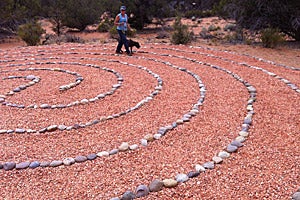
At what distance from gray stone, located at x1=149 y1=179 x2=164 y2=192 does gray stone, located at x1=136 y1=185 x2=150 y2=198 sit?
53mm

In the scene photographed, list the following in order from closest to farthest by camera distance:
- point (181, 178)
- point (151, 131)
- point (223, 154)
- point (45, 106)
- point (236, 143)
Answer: point (181, 178) → point (223, 154) → point (236, 143) → point (151, 131) → point (45, 106)

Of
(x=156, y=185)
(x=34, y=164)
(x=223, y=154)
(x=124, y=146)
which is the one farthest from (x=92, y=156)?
(x=223, y=154)

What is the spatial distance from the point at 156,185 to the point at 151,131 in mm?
1483

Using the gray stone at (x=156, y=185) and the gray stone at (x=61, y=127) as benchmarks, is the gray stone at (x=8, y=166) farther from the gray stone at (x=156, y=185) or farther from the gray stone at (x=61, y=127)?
the gray stone at (x=156, y=185)

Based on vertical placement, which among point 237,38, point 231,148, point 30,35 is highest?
point 237,38

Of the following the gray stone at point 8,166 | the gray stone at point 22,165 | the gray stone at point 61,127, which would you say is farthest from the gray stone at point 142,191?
the gray stone at point 61,127

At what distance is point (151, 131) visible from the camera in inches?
195

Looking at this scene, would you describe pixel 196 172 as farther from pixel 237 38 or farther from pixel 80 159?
pixel 237 38

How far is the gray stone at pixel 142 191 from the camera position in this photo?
344 cm

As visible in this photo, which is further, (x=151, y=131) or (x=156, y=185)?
(x=151, y=131)

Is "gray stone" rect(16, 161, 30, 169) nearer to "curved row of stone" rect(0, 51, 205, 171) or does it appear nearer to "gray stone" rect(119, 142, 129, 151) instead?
"curved row of stone" rect(0, 51, 205, 171)

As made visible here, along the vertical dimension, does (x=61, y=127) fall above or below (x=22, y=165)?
above

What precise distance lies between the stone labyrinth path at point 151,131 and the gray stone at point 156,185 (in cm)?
2

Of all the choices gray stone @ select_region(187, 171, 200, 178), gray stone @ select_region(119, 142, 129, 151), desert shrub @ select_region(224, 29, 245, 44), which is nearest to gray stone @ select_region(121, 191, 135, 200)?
gray stone @ select_region(187, 171, 200, 178)
